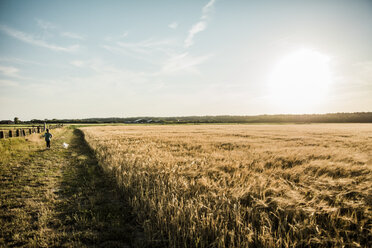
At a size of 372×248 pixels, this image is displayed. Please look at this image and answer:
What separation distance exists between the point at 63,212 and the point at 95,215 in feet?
3.20

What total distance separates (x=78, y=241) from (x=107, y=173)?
169 inches

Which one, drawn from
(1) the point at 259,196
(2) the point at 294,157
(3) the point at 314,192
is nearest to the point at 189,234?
(1) the point at 259,196

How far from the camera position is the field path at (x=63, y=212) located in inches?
132

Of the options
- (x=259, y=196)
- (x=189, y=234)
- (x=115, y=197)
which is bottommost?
(x=115, y=197)

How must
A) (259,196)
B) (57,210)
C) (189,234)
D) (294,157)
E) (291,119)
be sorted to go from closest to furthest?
(189,234) < (259,196) < (57,210) < (294,157) < (291,119)

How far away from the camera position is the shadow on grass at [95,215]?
3.35 m

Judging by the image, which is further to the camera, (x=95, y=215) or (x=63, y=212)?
(x=63, y=212)

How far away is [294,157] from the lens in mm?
7352

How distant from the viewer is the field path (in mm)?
3346

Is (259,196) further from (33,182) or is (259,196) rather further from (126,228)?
(33,182)

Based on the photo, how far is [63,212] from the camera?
14.5 ft

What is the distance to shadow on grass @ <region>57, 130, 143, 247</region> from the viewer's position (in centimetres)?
335

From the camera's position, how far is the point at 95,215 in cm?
423

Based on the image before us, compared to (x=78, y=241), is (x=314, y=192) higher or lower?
higher
